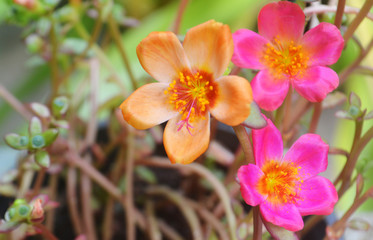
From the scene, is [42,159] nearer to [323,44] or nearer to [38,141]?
[38,141]

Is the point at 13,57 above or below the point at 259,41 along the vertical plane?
below

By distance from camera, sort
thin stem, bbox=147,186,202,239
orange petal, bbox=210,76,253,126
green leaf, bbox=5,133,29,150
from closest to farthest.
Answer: orange petal, bbox=210,76,253,126
green leaf, bbox=5,133,29,150
thin stem, bbox=147,186,202,239

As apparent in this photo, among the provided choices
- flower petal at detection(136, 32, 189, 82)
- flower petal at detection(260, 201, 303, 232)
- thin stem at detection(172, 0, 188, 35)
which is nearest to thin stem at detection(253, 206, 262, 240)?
flower petal at detection(260, 201, 303, 232)

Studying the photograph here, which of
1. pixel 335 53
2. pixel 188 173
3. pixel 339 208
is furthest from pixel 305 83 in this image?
pixel 339 208

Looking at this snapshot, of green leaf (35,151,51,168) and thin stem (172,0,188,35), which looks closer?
green leaf (35,151,51,168)

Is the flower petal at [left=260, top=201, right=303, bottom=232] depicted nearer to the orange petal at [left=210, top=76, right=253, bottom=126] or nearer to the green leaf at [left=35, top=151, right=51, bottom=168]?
the orange petal at [left=210, top=76, right=253, bottom=126]

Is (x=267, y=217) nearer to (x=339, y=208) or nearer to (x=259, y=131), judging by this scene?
(x=259, y=131)

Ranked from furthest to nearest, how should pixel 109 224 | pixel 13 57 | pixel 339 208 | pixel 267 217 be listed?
pixel 13 57 → pixel 339 208 → pixel 109 224 → pixel 267 217

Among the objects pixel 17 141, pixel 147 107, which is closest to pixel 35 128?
pixel 17 141

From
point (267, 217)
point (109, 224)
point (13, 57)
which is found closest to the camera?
point (267, 217)
